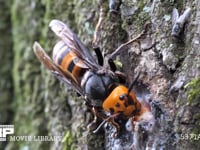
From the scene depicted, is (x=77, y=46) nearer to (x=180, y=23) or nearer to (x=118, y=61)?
(x=118, y=61)

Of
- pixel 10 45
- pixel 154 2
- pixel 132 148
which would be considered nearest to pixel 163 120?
pixel 132 148

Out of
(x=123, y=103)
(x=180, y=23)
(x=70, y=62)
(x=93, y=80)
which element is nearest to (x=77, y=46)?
(x=70, y=62)

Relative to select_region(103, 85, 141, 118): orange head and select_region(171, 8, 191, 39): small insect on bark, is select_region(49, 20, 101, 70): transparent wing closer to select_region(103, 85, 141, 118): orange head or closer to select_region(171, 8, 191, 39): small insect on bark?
select_region(103, 85, 141, 118): orange head

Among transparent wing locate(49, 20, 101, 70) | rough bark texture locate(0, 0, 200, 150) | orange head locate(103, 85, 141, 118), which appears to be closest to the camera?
rough bark texture locate(0, 0, 200, 150)

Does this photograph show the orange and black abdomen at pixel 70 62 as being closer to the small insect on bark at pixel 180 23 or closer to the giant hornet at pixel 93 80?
the giant hornet at pixel 93 80

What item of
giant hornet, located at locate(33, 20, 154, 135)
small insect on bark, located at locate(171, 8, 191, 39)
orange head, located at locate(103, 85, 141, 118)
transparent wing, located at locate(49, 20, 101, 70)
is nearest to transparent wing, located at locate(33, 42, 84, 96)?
giant hornet, located at locate(33, 20, 154, 135)

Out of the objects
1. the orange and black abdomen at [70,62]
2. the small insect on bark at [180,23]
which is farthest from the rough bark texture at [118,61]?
the orange and black abdomen at [70,62]
